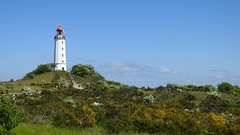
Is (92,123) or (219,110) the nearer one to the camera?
(92,123)

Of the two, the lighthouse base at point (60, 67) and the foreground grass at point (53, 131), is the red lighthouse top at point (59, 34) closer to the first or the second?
the lighthouse base at point (60, 67)

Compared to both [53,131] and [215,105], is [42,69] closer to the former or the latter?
[215,105]

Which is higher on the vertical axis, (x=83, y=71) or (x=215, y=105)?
(x=83, y=71)

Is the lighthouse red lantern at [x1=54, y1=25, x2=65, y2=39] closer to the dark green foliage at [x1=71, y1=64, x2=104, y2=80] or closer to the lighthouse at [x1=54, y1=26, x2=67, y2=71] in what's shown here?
the lighthouse at [x1=54, y1=26, x2=67, y2=71]

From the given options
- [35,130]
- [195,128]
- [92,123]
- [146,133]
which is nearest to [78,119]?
[92,123]

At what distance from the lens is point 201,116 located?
1537 cm

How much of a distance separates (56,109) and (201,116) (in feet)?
34.6

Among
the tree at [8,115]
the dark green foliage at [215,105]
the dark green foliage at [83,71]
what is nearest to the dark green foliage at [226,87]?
the dark green foliage at [215,105]

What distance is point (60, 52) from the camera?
203 ft

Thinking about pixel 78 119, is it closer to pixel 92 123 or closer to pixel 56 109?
pixel 92 123

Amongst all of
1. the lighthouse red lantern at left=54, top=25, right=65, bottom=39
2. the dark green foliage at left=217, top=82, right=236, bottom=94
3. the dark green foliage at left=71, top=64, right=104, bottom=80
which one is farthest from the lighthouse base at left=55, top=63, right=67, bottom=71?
the dark green foliage at left=217, top=82, right=236, bottom=94

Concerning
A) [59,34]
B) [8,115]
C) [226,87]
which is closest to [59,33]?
[59,34]

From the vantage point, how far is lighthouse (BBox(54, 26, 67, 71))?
61.7m

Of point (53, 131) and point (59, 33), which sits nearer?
point (53, 131)
